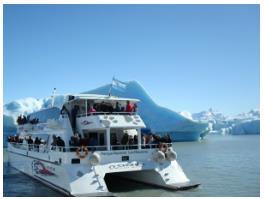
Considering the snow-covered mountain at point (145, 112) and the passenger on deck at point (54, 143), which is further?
the snow-covered mountain at point (145, 112)

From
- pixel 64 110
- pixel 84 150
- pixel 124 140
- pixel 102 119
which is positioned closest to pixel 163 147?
pixel 124 140

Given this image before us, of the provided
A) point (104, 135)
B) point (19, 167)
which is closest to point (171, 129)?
point (19, 167)

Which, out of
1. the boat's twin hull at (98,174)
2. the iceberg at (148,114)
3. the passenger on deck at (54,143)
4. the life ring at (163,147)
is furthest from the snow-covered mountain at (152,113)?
the life ring at (163,147)

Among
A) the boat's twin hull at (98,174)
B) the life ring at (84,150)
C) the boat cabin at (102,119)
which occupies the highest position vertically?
the boat cabin at (102,119)

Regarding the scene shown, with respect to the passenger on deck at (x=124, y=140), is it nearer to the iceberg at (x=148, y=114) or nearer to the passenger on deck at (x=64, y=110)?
the passenger on deck at (x=64, y=110)

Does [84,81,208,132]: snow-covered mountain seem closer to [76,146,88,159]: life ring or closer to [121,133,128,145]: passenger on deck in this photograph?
[121,133,128,145]: passenger on deck

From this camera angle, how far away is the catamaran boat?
40.2 ft

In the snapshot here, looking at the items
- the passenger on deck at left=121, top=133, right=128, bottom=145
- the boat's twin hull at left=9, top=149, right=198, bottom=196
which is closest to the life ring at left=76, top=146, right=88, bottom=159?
the boat's twin hull at left=9, top=149, right=198, bottom=196

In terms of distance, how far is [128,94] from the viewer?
46.8 metres

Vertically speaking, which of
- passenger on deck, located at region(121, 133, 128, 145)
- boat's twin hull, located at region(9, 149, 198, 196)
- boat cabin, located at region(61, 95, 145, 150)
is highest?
boat cabin, located at region(61, 95, 145, 150)

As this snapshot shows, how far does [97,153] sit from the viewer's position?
1265 centimetres

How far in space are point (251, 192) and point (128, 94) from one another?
34014 mm

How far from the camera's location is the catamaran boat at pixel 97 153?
40.2ft

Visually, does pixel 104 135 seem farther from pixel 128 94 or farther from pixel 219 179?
pixel 128 94
